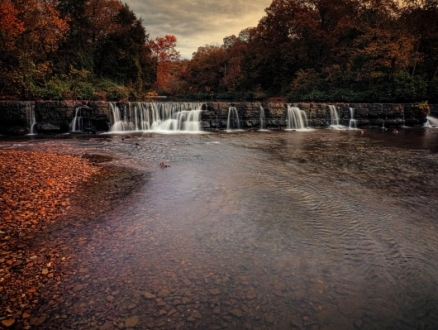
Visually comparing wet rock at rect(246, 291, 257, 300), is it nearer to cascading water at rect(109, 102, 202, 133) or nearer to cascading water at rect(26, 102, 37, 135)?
cascading water at rect(109, 102, 202, 133)

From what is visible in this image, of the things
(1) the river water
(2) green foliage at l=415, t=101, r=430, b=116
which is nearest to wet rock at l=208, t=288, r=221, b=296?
(1) the river water

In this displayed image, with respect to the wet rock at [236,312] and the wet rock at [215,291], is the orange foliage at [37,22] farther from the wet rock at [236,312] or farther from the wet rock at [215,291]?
the wet rock at [236,312]

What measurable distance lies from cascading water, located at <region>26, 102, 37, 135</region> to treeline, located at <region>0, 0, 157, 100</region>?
9.35 ft

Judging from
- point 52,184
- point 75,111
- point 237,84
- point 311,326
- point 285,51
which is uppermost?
point 285,51

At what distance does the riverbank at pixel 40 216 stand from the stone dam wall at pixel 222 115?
9.46m

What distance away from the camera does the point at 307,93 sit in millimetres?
32938

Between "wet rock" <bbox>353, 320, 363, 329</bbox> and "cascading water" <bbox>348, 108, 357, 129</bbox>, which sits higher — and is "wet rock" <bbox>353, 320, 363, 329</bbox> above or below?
below

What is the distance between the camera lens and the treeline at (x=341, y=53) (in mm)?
25859

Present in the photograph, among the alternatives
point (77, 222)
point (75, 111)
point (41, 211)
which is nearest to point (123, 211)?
point (77, 222)

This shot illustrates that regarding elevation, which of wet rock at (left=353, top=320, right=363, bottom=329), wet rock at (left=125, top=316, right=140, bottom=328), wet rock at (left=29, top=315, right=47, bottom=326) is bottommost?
wet rock at (left=353, top=320, right=363, bottom=329)

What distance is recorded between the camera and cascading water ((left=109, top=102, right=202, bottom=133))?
61.1 feet

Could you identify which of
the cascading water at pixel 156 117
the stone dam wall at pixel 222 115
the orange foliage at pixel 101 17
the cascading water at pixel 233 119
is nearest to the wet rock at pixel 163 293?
the cascading water at pixel 156 117

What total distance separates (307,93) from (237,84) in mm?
16549

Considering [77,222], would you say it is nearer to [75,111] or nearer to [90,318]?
[90,318]
